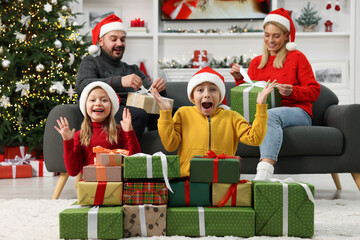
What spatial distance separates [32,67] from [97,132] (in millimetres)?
2595

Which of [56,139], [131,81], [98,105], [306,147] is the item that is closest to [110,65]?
[131,81]

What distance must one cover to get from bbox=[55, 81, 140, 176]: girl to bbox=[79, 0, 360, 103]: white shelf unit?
3.70 metres

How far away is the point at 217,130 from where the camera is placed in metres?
2.00

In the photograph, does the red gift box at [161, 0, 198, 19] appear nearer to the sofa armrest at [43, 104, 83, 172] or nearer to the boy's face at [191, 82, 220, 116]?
the sofa armrest at [43, 104, 83, 172]

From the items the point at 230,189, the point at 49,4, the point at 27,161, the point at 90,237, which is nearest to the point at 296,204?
the point at 230,189

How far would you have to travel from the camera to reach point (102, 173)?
1.69 m

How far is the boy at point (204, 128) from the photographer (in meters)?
1.95

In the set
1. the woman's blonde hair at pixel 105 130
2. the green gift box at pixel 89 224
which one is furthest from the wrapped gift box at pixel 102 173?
the woman's blonde hair at pixel 105 130

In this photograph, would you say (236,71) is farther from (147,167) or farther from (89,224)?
(89,224)

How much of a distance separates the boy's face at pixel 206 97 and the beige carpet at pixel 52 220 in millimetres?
614

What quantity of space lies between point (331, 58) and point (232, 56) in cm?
132

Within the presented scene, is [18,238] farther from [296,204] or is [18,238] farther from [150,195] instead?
[296,204]

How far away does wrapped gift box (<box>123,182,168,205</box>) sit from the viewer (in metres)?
1.68

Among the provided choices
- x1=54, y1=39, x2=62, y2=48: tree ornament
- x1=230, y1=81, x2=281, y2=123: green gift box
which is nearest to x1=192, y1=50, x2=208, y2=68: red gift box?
x1=54, y1=39, x2=62, y2=48: tree ornament
